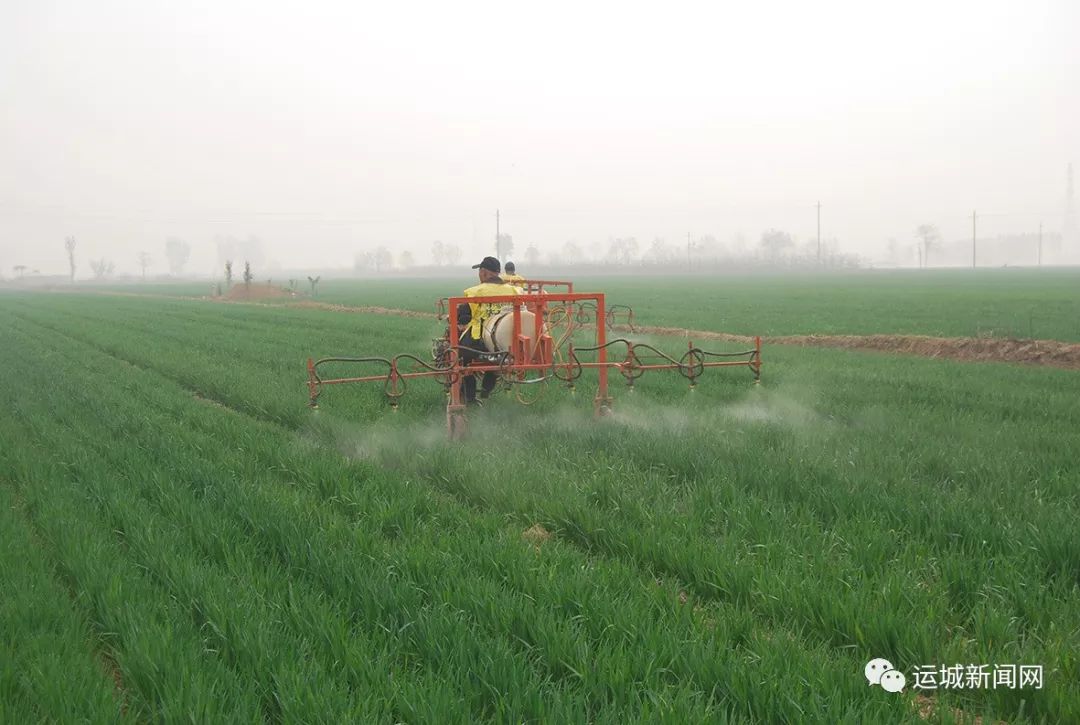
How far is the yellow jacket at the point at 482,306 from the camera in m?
9.04

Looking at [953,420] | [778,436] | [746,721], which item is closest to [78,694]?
[746,721]

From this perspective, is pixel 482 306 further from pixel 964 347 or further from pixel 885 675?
pixel 964 347

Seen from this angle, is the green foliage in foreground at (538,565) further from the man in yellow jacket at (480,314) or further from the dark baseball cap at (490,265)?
the dark baseball cap at (490,265)

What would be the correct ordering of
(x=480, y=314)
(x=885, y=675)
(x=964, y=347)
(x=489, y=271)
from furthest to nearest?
(x=964, y=347) < (x=480, y=314) < (x=489, y=271) < (x=885, y=675)

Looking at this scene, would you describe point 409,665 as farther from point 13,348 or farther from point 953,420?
point 13,348

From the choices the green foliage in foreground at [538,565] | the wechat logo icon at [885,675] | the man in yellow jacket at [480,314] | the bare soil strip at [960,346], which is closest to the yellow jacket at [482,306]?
the man in yellow jacket at [480,314]

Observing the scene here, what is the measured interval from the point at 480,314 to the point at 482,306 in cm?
10

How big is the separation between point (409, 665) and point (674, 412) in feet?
20.9

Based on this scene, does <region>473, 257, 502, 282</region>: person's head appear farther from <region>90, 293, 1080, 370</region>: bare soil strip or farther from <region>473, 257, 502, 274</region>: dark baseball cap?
<region>90, 293, 1080, 370</region>: bare soil strip

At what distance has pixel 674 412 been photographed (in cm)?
953

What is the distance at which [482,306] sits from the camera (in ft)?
31.2

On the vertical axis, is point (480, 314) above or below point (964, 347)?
above

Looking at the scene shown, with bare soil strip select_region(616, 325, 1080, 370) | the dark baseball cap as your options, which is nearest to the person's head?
the dark baseball cap

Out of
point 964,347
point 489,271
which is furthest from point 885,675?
point 964,347
